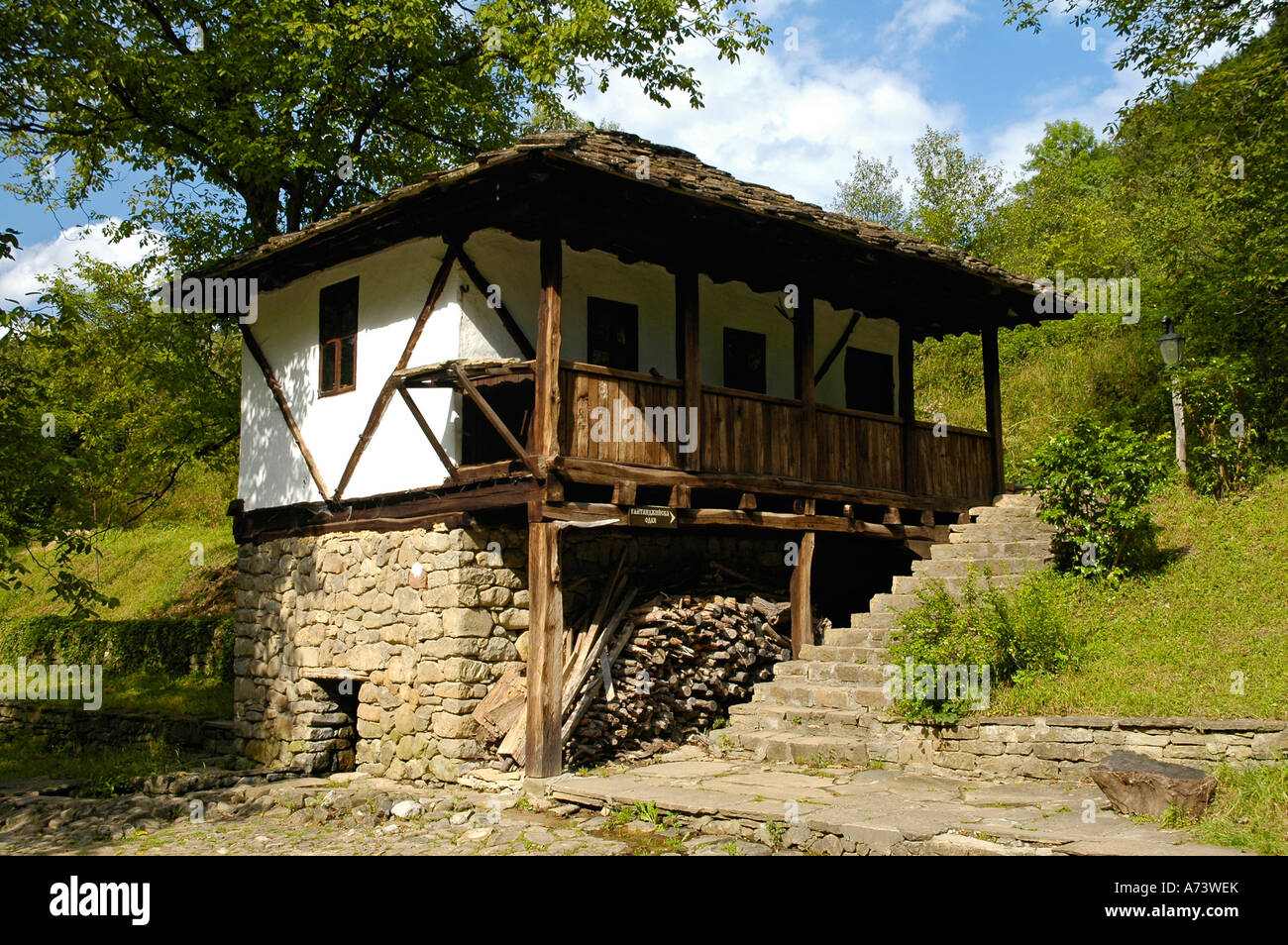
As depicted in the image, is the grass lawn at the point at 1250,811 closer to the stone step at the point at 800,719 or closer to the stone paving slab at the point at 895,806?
the stone paving slab at the point at 895,806

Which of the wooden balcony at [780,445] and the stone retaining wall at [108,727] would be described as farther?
the stone retaining wall at [108,727]

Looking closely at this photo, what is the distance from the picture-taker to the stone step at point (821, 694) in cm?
1048

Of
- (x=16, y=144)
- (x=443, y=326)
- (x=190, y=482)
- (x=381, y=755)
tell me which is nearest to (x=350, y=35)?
(x=16, y=144)

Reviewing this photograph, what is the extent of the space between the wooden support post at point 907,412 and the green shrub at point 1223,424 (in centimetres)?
355

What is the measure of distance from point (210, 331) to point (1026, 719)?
1362 centimetres

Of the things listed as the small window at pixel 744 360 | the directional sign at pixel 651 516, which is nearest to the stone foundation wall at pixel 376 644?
the directional sign at pixel 651 516

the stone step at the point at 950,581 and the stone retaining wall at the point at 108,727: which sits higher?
the stone step at the point at 950,581

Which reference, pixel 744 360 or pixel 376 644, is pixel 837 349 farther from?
pixel 376 644

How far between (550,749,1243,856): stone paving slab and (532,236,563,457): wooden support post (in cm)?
299

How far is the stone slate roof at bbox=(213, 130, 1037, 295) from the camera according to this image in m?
9.40

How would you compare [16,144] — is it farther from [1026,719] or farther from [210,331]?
[1026,719]

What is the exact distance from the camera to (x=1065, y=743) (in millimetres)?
8609

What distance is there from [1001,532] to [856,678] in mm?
3497
